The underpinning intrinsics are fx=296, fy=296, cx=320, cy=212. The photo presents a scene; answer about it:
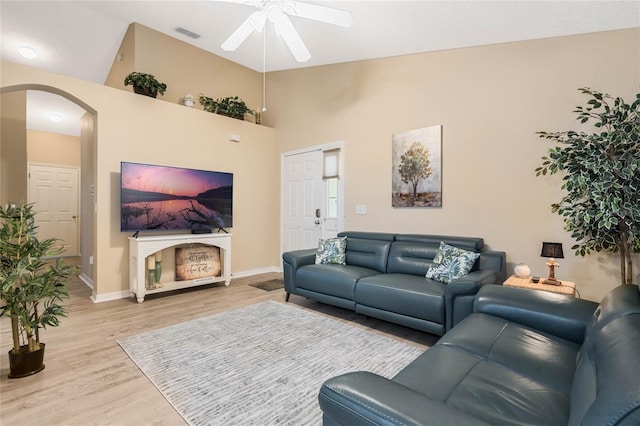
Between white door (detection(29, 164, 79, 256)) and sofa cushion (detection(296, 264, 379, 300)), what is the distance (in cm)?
629

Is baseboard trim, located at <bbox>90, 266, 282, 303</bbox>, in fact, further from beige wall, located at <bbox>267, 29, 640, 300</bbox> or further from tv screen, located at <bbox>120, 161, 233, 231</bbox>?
beige wall, located at <bbox>267, 29, 640, 300</bbox>

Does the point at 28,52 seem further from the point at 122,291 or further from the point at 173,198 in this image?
the point at 122,291

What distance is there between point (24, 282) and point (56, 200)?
21.5 ft

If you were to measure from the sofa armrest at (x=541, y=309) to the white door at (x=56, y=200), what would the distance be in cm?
825

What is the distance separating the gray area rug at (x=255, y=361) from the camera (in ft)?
5.75

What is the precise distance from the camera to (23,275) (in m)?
2.00

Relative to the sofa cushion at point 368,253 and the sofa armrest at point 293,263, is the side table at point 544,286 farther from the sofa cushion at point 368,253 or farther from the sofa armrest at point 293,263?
the sofa armrest at point 293,263

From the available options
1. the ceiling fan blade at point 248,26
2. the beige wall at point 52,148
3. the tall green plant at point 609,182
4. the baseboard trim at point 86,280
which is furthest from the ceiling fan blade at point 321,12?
the beige wall at point 52,148

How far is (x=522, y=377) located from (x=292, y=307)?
2.58m

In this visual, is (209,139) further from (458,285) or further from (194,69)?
(458,285)

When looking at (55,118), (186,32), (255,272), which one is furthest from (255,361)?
(55,118)

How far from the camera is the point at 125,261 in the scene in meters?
3.94

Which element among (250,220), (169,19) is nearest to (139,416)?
(250,220)

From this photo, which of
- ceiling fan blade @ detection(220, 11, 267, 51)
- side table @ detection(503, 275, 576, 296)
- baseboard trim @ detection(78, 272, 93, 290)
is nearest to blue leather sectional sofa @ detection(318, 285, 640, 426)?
side table @ detection(503, 275, 576, 296)
